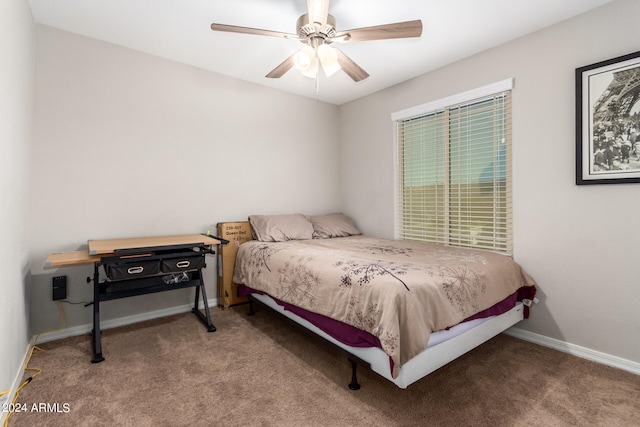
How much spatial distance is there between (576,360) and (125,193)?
383cm

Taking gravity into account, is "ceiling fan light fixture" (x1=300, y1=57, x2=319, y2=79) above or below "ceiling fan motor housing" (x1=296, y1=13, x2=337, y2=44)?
below

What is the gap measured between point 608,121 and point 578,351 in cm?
164

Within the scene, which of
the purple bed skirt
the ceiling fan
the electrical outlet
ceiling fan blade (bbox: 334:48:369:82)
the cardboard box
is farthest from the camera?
the cardboard box

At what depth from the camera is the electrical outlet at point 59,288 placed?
2410 mm

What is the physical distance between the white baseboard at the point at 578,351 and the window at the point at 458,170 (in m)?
0.68

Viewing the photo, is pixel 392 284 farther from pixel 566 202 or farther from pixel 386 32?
pixel 566 202

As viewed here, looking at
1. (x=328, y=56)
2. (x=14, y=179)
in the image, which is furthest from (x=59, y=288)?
(x=328, y=56)

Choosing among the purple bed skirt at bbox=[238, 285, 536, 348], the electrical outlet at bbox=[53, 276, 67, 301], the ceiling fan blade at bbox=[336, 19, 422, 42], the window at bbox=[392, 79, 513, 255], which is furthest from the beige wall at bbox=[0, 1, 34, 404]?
the window at bbox=[392, 79, 513, 255]

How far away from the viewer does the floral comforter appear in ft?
4.97

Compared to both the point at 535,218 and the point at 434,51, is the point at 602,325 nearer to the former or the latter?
the point at 535,218

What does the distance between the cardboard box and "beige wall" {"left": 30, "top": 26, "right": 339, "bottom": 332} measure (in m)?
0.16

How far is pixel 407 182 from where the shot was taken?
11.5 feet

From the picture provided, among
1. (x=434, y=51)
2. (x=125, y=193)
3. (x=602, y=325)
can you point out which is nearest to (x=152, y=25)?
(x=125, y=193)

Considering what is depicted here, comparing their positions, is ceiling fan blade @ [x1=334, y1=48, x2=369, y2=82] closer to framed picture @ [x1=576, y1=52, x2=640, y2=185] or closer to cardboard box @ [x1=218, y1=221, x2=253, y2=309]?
framed picture @ [x1=576, y1=52, x2=640, y2=185]
